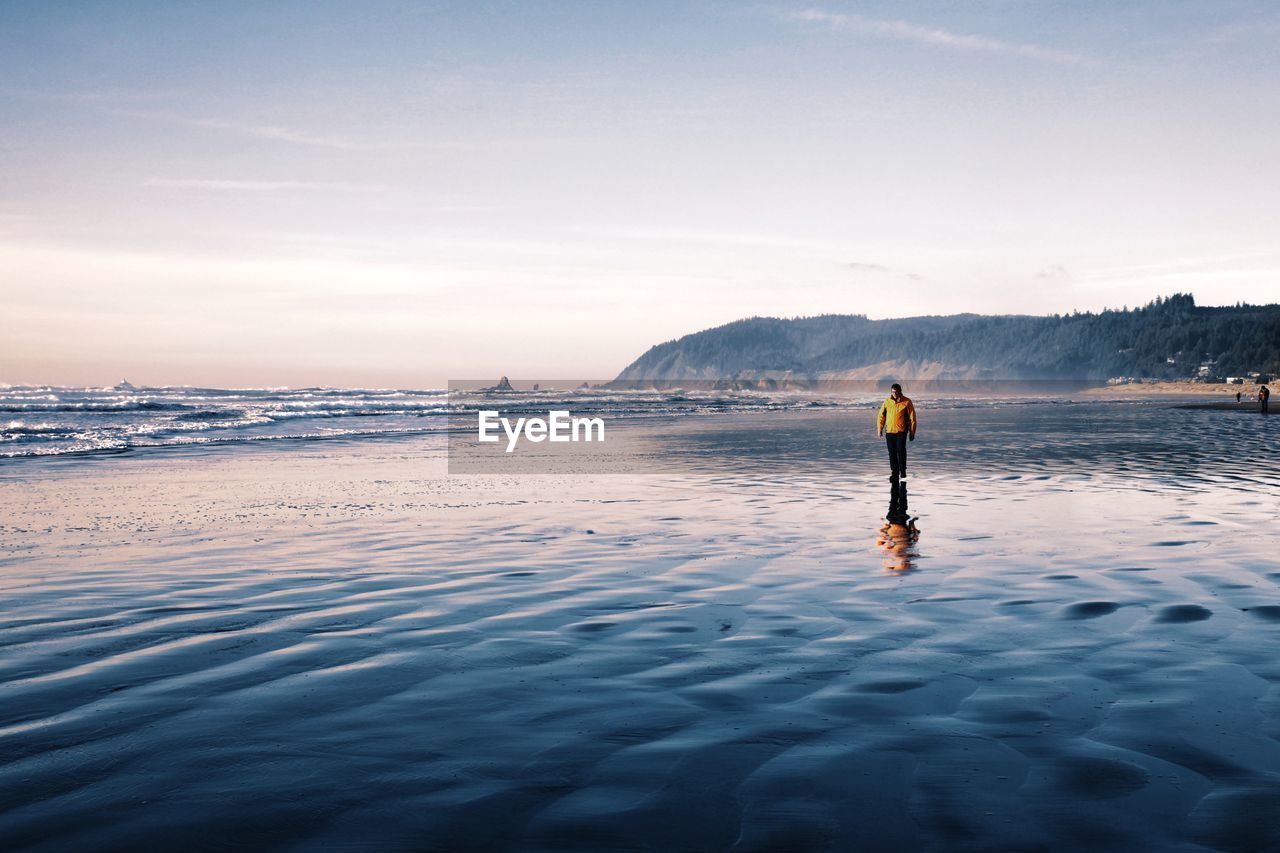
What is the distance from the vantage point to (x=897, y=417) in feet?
58.3

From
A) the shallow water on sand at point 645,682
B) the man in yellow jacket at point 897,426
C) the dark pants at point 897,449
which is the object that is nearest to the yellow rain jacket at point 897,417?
the man in yellow jacket at point 897,426

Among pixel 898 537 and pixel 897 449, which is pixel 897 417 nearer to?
pixel 897 449

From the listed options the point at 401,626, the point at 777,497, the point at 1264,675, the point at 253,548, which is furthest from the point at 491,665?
the point at 777,497

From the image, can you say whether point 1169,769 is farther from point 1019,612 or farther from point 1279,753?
point 1019,612

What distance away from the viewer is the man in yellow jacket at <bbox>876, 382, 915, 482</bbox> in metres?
17.0

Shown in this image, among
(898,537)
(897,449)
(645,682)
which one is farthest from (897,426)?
(645,682)

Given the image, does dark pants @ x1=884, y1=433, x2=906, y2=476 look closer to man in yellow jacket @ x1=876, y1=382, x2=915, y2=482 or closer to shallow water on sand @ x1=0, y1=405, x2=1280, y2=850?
man in yellow jacket @ x1=876, y1=382, x2=915, y2=482

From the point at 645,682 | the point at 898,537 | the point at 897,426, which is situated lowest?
the point at 898,537

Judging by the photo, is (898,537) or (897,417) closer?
(898,537)

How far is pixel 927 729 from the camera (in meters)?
4.97

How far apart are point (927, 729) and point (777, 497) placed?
11.5 m

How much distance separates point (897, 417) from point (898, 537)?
6278 mm

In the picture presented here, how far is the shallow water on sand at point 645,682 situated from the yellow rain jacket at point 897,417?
3882 millimetres

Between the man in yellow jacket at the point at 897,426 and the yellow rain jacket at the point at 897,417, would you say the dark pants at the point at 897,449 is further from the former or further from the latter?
the yellow rain jacket at the point at 897,417
